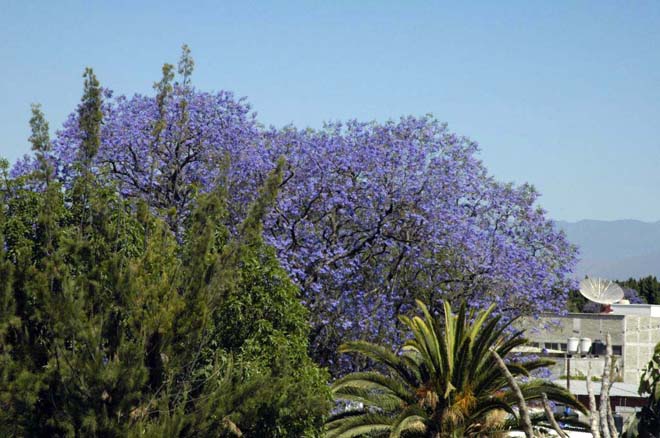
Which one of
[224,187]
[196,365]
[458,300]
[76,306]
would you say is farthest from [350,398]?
[458,300]

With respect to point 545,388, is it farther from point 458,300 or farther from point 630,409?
point 630,409

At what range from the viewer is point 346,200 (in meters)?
22.9

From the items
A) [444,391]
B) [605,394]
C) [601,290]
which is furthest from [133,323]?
[601,290]

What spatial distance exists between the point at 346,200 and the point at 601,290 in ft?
66.7

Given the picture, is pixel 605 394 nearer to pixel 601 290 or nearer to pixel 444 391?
pixel 444 391

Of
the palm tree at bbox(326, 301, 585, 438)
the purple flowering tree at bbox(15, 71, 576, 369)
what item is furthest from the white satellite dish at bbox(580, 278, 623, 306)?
the palm tree at bbox(326, 301, 585, 438)

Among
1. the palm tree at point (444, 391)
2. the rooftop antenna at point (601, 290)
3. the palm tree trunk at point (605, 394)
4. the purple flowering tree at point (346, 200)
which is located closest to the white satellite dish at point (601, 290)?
the rooftop antenna at point (601, 290)

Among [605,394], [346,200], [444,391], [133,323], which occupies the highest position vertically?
[346,200]

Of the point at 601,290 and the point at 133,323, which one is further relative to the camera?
the point at 601,290

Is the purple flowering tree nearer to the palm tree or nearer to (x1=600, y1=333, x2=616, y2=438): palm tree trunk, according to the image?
the palm tree

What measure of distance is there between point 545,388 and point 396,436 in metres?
3.06

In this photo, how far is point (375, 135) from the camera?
24.6 m

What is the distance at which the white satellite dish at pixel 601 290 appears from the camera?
40.2 m

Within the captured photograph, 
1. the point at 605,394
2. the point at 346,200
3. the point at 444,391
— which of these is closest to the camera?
the point at 605,394
